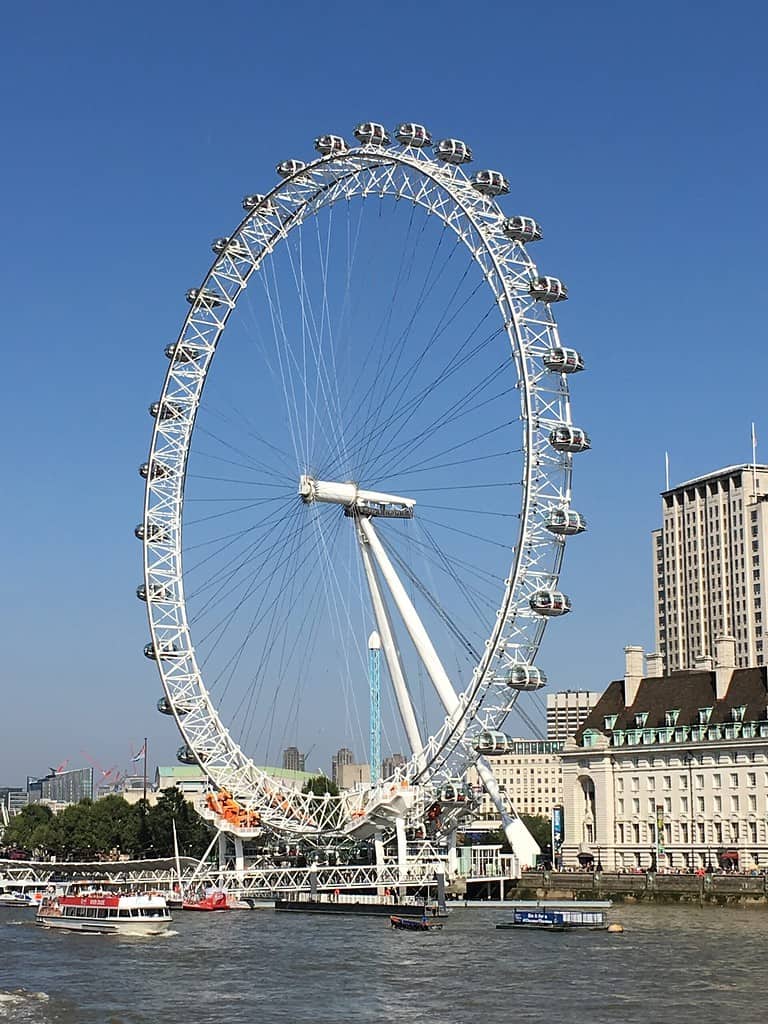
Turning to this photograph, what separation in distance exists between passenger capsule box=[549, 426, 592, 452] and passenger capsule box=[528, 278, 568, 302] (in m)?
6.47

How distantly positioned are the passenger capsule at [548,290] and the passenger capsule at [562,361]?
2640mm

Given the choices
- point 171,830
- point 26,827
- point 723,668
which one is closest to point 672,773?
point 723,668

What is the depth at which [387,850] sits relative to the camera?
10075cm

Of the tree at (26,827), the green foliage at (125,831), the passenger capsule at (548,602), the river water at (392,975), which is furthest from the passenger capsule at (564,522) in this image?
the tree at (26,827)

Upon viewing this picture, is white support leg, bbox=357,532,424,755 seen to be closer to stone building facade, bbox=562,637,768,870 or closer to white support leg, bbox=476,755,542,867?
white support leg, bbox=476,755,542,867

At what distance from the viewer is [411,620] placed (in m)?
92.7

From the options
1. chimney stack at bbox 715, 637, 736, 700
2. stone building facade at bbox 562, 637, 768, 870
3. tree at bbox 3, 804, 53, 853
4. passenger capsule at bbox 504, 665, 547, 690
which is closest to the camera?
passenger capsule at bbox 504, 665, 547, 690

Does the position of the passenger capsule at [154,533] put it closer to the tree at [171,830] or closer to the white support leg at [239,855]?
the white support leg at [239,855]

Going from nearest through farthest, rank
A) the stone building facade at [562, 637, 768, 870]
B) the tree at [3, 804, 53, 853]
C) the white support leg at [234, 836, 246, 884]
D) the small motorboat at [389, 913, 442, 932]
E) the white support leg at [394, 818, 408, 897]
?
1. the small motorboat at [389, 913, 442, 932]
2. the white support leg at [394, 818, 408, 897]
3. the stone building facade at [562, 637, 768, 870]
4. the white support leg at [234, 836, 246, 884]
5. the tree at [3, 804, 53, 853]

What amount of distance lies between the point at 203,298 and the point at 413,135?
1779 cm

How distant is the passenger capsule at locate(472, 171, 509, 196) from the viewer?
8250cm

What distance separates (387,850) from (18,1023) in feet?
175

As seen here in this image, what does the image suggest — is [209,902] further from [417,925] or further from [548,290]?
[548,290]

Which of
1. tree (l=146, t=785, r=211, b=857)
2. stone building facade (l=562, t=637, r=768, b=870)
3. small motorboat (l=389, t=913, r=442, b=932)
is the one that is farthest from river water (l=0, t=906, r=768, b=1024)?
tree (l=146, t=785, r=211, b=857)
